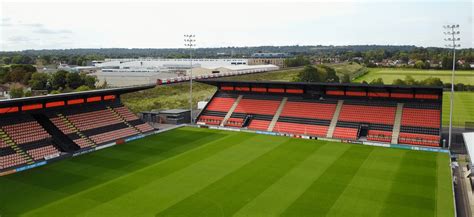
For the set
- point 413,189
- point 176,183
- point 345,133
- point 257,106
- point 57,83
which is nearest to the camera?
point 413,189

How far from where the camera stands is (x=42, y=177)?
23.5 metres

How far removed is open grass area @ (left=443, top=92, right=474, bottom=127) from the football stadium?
11.9 m

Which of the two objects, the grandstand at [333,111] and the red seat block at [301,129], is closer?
the grandstand at [333,111]

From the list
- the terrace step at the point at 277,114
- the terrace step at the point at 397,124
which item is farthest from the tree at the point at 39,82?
the terrace step at the point at 397,124

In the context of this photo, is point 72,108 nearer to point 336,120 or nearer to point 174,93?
point 336,120

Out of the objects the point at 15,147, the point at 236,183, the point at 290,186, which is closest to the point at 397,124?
the point at 290,186

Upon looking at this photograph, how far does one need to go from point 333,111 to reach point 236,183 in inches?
751

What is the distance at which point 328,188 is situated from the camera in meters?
21.2

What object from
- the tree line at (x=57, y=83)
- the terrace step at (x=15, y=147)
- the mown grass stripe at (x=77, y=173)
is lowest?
the mown grass stripe at (x=77, y=173)

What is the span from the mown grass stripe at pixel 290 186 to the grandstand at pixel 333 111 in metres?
6.32

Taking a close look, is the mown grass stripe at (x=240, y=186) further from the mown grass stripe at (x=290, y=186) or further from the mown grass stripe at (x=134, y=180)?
the mown grass stripe at (x=134, y=180)

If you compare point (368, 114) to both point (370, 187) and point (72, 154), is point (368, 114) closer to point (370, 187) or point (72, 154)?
point (370, 187)

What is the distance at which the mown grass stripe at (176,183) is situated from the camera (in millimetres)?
18266

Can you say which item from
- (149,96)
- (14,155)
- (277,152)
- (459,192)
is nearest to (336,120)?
(277,152)
